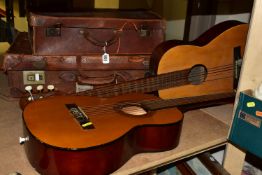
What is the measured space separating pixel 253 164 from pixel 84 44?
80cm

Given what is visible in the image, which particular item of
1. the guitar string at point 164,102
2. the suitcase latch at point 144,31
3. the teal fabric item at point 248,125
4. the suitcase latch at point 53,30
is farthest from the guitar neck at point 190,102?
the suitcase latch at point 53,30

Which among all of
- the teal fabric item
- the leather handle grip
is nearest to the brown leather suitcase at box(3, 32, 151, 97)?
the leather handle grip

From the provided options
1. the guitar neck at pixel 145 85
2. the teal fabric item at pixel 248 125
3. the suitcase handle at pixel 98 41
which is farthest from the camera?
the suitcase handle at pixel 98 41

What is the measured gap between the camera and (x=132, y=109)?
836 millimetres

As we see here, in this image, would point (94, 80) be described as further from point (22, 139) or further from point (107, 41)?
point (22, 139)

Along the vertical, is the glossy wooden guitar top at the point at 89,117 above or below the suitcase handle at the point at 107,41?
below

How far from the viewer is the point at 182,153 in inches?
31.0

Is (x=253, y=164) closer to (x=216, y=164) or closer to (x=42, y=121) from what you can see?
(x=216, y=164)

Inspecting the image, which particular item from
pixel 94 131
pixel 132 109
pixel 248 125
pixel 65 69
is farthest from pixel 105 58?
pixel 248 125

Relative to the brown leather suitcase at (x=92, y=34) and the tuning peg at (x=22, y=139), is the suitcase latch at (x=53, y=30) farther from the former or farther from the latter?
the tuning peg at (x=22, y=139)

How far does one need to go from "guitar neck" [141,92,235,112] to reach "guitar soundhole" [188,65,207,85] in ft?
0.18

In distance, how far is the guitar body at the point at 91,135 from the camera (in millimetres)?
626

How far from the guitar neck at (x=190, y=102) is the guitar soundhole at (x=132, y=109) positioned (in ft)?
0.05

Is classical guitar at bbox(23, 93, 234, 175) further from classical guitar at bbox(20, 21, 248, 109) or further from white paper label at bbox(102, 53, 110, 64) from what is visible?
white paper label at bbox(102, 53, 110, 64)
